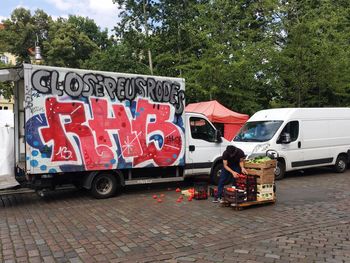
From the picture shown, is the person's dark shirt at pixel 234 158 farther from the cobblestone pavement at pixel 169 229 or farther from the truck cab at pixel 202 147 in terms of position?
the truck cab at pixel 202 147

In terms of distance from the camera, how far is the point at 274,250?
5961 mm

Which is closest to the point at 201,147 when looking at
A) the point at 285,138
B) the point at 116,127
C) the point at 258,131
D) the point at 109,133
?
the point at 116,127

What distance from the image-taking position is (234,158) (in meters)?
9.23

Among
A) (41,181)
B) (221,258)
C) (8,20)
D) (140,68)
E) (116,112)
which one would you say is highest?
(8,20)

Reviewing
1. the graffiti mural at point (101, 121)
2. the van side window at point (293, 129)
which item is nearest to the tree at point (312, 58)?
the van side window at point (293, 129)

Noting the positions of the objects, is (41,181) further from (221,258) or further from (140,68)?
(140,68)

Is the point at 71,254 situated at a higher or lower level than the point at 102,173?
lower

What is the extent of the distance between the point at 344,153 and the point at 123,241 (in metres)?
11.4

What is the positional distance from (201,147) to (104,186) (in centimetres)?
297

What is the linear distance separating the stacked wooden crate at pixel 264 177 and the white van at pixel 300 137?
3684mm

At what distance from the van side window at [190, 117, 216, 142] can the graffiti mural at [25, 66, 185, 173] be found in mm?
488

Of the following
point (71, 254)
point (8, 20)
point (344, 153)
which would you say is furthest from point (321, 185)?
point (8, 20)

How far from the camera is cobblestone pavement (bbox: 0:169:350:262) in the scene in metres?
5.80

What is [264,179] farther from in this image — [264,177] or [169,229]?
[169,229]
